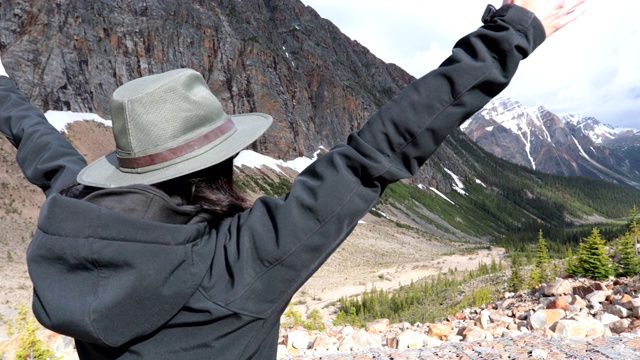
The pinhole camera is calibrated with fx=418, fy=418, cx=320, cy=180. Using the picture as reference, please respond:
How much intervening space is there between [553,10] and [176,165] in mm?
1297

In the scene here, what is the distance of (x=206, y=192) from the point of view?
147cm

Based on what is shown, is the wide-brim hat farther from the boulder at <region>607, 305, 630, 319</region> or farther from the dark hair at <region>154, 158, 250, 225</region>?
the boulder at <region>607, 305, 630, 319</region>

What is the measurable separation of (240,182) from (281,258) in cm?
6304

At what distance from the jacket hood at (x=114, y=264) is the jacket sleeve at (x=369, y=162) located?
132mm

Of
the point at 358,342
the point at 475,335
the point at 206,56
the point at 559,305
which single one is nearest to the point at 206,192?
the point at 358,342

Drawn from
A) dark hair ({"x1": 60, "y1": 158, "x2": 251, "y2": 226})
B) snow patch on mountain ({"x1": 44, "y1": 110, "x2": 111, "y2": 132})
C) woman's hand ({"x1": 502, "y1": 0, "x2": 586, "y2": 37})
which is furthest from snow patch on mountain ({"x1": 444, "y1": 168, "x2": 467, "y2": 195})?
dark hair ({"x1": 60, "y1": 158, "x2": 251, "y2": 226})

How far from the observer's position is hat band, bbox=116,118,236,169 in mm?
1406

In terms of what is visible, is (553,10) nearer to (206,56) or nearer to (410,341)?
(410,341)

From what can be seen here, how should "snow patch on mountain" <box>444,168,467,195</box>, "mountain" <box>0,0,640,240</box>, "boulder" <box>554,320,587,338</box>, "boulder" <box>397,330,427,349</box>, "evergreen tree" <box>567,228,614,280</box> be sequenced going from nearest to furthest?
"boulder" <box>554,320,587,338</box> → "boulder" <box>397,330,427,349</box> → "evergreen tree" <box>567,228,614,280</box> → "mountain" <box>0,0,640,240</box> → "snow patch on mountain" <box>444,168,467,195</box>

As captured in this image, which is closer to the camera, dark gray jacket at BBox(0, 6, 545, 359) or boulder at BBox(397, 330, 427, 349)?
dark gray jacket at BBox(0, 6, 545, 359)

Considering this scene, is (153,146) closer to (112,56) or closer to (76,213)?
(76,213)

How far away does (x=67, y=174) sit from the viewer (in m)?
2.11

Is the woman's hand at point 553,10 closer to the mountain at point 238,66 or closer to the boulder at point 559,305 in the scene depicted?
the boulder at point 559,305

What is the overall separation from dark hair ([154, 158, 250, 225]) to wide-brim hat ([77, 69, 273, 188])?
0.07m
